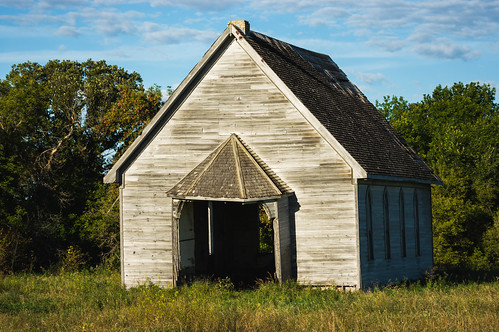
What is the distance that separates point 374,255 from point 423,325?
8439 mm

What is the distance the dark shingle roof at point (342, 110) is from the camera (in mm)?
22203

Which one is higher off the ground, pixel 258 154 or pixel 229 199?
pixel 258 154

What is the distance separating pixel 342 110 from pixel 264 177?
594 cm

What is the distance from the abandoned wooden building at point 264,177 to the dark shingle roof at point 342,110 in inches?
4.3

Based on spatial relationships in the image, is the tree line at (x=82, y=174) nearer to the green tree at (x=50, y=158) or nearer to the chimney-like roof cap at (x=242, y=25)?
the green tree at (x=50, y=158)

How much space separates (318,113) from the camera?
2202 centimetres

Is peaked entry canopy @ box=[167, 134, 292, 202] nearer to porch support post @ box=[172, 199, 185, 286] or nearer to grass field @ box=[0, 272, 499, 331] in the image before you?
porch support post @ box=[172, 199, 185, 286]

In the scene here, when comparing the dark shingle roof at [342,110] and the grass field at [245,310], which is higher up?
the dark shingle roof at [342,110]

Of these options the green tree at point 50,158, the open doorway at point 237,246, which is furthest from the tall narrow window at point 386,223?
the green tree at point 50,158

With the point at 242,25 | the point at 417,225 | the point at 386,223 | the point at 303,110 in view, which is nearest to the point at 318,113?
the point at 303,110

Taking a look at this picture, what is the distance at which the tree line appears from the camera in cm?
3416

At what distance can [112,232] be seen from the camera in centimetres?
3703

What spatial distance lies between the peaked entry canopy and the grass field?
2826 mm

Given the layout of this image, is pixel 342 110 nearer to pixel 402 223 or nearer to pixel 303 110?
pixel 303 110
